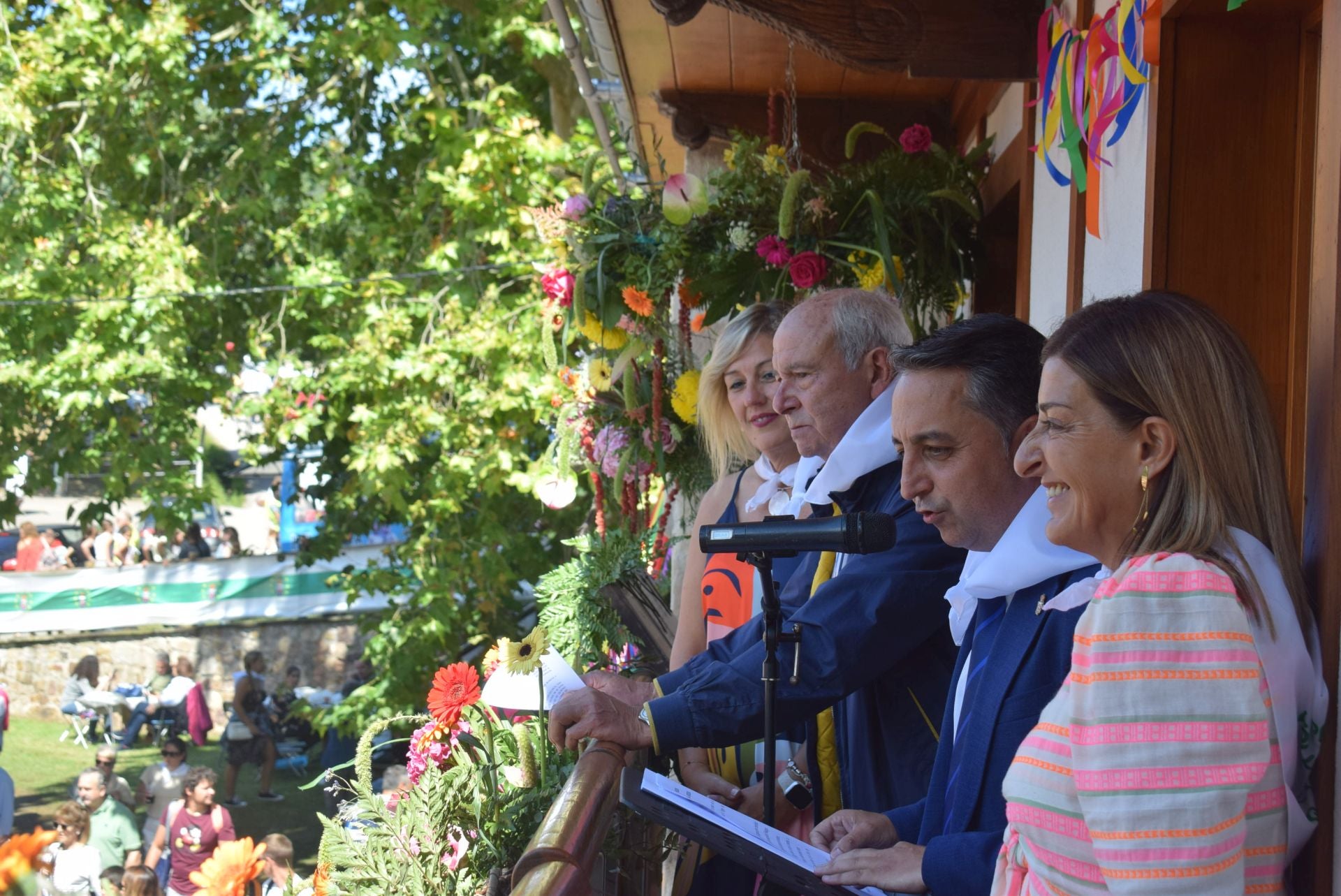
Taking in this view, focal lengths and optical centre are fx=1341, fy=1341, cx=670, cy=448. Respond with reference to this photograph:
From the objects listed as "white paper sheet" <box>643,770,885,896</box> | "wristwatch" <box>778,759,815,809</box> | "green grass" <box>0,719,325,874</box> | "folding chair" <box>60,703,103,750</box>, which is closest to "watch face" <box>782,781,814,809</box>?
"wristwatch" <box>778,759,815,809</box>

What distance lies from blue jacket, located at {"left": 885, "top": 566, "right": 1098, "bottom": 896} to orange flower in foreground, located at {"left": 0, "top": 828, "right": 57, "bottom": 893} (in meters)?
A: 0.94

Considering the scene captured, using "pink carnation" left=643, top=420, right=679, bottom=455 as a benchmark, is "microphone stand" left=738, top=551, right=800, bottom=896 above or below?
below

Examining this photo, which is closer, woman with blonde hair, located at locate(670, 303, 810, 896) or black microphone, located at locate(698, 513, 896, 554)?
black microphone, located at locate(698, 513, 896, 554)

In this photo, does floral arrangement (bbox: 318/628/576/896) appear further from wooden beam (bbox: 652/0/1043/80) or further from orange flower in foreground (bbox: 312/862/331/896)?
wooden beam (bbox: 652/0/1043/80)

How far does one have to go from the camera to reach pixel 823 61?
4.21 metres

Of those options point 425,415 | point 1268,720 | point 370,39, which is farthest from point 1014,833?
point 370,39

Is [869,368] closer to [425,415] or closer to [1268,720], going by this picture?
[1268,720]

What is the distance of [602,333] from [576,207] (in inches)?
15.3

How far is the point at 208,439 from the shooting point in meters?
12.1

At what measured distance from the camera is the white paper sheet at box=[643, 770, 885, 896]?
159 centimetres

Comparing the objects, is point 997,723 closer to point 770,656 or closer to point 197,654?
point 770,656

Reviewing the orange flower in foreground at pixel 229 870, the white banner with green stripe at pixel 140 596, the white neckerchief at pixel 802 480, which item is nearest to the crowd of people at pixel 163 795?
the orange flower in foreground at pixel 229 870

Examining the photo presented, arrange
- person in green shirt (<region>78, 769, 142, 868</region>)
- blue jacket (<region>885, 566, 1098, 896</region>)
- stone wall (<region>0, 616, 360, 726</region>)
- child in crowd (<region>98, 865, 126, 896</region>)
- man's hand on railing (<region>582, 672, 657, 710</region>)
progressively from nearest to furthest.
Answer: blue jacket (<region>885, 566, 1098, 896</region>) < man's hand on railing (<region>582, 672, 657, 710</region>) < child in crowd (<region>98, 865, 126, 896</region>) < person in green shirt (<region>78, 769, 142, 868</region>) < stone wall (<region>0, 616, 360, 726</region>)

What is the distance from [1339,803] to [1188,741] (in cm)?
27
